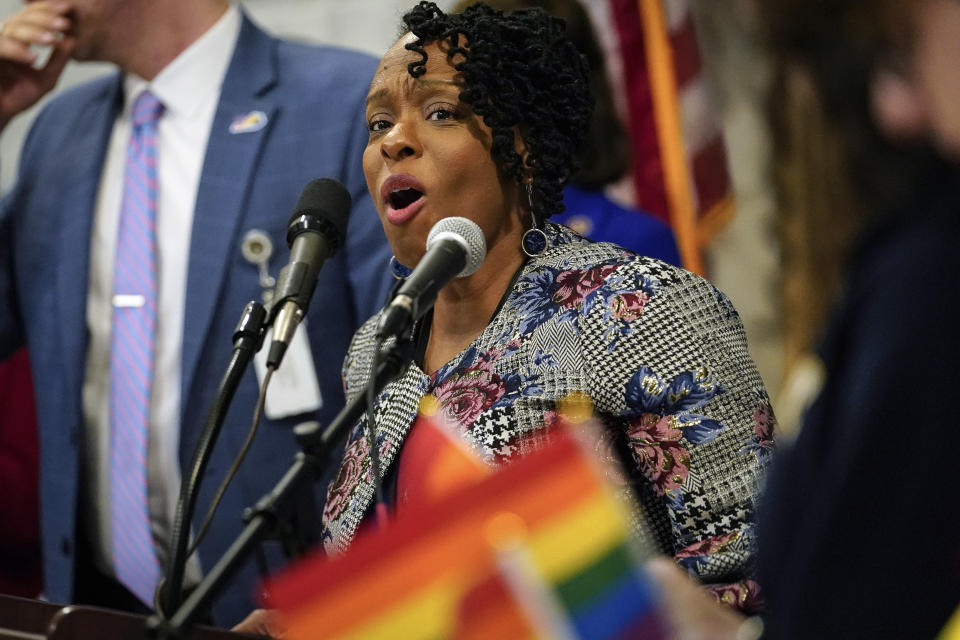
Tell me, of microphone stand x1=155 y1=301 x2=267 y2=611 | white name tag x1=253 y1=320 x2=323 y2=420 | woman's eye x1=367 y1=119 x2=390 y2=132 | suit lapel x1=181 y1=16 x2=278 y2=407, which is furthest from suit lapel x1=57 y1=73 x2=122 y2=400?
microphone stand x1=155 y1=301 x2=267 y2=611

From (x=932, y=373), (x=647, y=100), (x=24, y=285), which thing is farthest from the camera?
(x=647, y=100)

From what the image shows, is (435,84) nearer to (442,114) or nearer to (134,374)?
(442,114)

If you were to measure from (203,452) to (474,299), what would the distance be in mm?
585

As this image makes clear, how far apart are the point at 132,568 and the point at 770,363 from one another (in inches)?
69.4

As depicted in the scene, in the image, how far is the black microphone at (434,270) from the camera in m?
1.46

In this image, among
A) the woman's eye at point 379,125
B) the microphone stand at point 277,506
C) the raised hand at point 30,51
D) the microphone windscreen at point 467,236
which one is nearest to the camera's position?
the microphone stand at point 277,506

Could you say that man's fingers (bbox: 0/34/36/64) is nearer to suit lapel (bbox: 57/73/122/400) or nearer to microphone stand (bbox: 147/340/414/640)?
suit lapel (bbox: 57/73/122/400)

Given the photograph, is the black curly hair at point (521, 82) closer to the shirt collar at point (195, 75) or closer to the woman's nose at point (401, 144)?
the woman's nose at point (401, 144)

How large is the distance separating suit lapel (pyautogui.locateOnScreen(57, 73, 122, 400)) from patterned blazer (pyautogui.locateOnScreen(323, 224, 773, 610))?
1.10 metres

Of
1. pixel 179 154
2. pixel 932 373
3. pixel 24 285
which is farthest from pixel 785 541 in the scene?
pixel 24 285

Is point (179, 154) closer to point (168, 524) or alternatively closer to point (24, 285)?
point (24, 285)

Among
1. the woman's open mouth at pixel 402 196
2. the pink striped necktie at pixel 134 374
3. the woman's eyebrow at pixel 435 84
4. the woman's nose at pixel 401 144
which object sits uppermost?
the woman's eyebrow at pixel 435 84

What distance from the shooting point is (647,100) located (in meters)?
3.46

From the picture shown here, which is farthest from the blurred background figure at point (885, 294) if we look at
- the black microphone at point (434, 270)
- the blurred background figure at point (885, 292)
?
the black microphone at point (434, 270)
